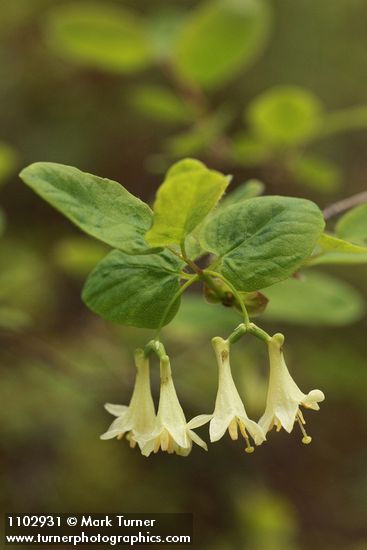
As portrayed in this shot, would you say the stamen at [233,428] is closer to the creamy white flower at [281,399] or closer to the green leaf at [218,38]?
the creamy white flower at [281,399]

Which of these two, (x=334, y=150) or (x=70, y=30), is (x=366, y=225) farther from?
(x=334, y=150)

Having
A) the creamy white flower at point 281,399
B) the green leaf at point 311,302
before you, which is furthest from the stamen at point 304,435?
the green leaf at point 311,302

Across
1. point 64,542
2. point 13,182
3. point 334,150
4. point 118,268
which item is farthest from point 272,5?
point 118,268

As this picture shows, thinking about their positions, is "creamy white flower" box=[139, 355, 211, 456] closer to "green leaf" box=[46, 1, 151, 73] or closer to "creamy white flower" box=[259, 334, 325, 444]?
"creamy white flower" box=[259, 334, 325, 444]

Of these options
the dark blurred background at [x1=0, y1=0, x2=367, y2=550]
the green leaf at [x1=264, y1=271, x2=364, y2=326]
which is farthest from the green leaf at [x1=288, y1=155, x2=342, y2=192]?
the green leaf at [x1=264, y1=271, x2=364, y2=326]

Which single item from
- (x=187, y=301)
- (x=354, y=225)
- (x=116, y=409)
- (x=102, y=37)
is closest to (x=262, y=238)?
(x=354, y=225)

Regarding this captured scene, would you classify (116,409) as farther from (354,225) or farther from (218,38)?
(218,38)
